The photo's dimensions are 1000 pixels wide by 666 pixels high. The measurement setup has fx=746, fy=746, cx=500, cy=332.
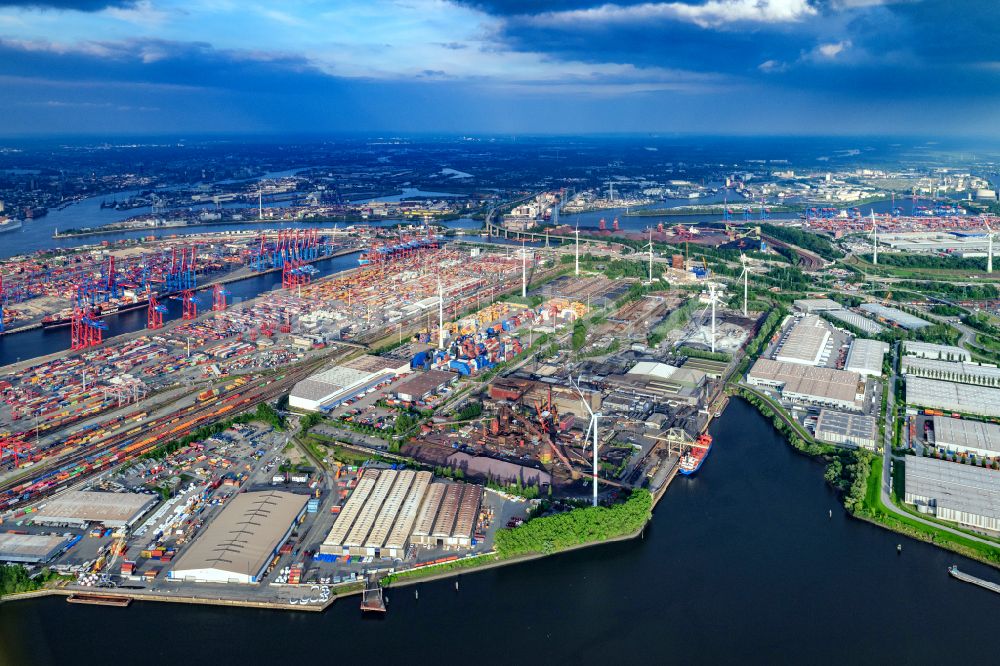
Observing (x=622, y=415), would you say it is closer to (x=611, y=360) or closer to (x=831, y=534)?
(x=611, y=360)

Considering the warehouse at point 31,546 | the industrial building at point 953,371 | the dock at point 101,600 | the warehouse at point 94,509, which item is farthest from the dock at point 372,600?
the industrial building at point 953,371

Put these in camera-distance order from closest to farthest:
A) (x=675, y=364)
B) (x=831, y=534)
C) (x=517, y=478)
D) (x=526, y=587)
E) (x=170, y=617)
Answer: (x=170, y=617), (x=526, y=587), (x=831, y=534), (x=517, y=478), (x=675, y=364)

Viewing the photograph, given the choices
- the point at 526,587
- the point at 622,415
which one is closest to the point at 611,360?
the point at 622,415

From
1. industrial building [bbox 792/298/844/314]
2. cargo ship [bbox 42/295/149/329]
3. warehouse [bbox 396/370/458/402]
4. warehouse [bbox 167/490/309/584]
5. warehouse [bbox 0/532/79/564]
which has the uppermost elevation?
industrial building [bbox 792/298/844/314]

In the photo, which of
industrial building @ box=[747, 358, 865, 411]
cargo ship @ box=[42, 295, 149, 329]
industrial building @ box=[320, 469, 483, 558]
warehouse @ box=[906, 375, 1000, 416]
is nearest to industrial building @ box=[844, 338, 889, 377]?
industrial building @ box=[747, 358, 865, 411]

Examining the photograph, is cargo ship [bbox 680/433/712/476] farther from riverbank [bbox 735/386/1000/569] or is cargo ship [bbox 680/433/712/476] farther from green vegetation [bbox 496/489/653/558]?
green vegetation [bbox 496/489/653/558]
